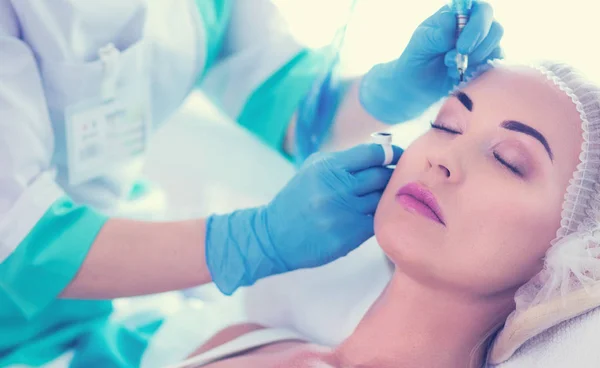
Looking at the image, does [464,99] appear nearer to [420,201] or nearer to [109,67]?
[420,201]

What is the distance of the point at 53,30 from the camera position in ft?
3.70

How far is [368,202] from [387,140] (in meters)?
0.11

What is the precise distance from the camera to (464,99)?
101cm

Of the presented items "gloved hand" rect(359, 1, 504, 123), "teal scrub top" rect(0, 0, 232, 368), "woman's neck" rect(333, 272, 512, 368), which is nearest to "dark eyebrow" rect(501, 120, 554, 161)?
"gloved hand" rect(359, 1, 504, 123)

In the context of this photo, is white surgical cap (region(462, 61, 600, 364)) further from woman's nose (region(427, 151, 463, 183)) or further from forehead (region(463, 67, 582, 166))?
woman's nose (region(427, 151, 463, 183))

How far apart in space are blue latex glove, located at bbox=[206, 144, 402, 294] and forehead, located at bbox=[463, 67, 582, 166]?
0.64ft

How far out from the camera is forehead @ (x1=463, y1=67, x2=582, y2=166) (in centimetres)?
94

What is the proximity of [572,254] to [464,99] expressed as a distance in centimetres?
28

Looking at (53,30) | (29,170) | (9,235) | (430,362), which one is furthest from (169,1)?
(430,362)

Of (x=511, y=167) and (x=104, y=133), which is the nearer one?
(x=511, y=167)

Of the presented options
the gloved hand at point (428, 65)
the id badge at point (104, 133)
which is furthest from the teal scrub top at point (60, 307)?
the gloved hand at point (428, 65)

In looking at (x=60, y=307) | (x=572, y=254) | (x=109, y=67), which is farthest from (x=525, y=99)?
(x=60, y=307)

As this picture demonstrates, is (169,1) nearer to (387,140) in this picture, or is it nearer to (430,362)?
(387,140)

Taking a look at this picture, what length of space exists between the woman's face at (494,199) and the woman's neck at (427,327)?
1.5 inches
